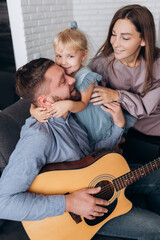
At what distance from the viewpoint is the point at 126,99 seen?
1467 mm

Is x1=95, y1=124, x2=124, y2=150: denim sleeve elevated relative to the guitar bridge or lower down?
elevated

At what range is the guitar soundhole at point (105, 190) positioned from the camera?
1153 millimetres

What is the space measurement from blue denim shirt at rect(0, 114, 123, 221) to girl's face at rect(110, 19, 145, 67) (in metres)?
0.68

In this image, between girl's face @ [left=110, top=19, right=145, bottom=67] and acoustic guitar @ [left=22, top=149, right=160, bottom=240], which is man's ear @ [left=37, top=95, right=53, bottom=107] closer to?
acoustic guitar @ [left=22, top=149, right=160, bottom=240]

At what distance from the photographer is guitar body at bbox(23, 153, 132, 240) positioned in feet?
3.43

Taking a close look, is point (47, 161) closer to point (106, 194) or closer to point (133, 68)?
point (106, 194)

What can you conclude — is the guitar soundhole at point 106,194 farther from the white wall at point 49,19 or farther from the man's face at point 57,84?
the white wall at point 49,19

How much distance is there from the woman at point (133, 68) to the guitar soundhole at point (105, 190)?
45cm

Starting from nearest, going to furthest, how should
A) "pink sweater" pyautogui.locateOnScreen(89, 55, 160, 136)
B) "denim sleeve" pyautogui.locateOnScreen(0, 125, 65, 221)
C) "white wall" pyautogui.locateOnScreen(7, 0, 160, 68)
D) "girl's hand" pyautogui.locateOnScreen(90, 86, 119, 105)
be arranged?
"denim sleeve" pyautogui.locateOnScreen(0, 125, 65, 221)
"girl's hand" pyautogui.locateOnScreen(90, 86, 119, 105)
"pink sweater" pyautogui.locateOnScreen(89, 55, 160, 136)
"white wall" pyautogui.locateOnScreen(7, 0, 160, 68)

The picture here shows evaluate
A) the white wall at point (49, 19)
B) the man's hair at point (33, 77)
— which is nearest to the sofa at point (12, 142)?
the man's hair at point (33, 77)

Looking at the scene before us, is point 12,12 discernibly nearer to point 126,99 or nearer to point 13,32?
point 13,32

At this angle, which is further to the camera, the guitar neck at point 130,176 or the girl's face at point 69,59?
the girl's face at point 69,59

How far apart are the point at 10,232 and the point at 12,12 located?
2781mm

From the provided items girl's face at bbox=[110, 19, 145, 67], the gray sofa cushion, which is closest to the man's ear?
the gray sofa cushion
